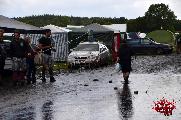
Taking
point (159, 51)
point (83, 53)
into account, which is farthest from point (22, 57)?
point (159, 51)

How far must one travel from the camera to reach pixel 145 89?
18.0 m

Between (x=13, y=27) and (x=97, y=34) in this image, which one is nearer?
(x=13, y=27)

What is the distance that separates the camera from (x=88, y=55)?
31953mm

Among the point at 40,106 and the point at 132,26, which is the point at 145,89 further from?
the point at 132,26

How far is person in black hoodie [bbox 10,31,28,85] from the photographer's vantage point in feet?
67.9

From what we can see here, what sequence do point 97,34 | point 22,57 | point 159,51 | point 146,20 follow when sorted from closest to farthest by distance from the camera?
point 22,57 < point 97,34 < point 159,51 < point 146,20

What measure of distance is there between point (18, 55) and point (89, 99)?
6241 millimetres

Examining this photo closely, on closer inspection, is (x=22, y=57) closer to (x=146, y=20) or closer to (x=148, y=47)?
(x=148, y=47)

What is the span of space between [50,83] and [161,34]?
5077 cm

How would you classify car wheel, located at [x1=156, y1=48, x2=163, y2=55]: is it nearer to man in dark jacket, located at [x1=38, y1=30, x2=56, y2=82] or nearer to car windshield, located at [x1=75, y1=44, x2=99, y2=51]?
car windshield, located at [x1=75, y1=44, x2=99, y2=51]

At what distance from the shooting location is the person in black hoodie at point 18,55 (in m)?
20.7

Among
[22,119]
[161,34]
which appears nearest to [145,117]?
[22,119]

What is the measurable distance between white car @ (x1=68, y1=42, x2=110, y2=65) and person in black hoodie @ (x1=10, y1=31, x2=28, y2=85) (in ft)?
35.1

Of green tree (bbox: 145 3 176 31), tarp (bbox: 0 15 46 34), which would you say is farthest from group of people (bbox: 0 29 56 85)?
green tree (bbox: 145 3 176 31)
